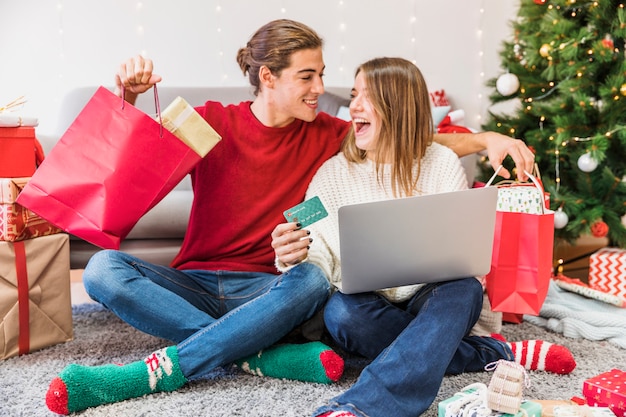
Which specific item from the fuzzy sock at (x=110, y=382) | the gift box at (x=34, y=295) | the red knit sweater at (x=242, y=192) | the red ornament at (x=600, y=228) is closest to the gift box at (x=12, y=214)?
the gift box at (x=34, y=295)

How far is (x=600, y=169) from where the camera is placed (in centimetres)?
230

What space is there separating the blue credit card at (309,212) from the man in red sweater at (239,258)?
9cm

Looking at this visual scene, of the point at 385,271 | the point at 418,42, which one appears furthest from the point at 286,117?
the point at 418,42

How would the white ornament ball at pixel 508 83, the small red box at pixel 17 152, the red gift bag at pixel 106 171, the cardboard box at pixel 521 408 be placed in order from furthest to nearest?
the white ornament ball at pixel 508 83 < the small red box at pixel 17 152 < the red gift bag at pixel 106 171 < the cardboard box at pixel 521 408

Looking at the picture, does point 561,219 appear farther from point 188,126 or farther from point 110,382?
point 110,382

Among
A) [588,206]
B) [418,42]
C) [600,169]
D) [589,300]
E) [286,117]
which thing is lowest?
[589,300]

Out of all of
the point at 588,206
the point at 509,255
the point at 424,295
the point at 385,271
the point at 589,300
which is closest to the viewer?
the point at 385,271

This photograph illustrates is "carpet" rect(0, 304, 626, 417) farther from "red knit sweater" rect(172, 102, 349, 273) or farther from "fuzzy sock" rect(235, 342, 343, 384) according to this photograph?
"red knit sweater" rect(172, 102, 349, 273)

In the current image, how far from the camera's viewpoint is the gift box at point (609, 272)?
2150 millimetres

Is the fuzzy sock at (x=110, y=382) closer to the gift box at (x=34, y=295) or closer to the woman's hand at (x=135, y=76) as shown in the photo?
the gift box at (x=34, y=295)

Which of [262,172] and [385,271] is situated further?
[262,172]

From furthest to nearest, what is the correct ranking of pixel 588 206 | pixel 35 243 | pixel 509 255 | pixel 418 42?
pixel 418 42 < pixel 588 206 < pixel 35 243 < pixel 509 255

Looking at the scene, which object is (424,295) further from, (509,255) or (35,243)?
(35,243)

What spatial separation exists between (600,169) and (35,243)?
1.99m
